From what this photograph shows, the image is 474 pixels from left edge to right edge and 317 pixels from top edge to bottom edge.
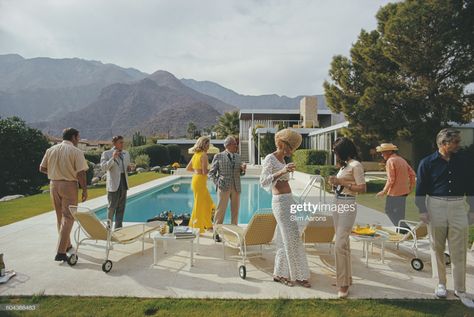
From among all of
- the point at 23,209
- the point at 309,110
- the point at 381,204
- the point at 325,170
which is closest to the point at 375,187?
the point at 325,170

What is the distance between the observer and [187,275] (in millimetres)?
4117

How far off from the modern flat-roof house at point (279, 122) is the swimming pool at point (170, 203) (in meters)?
12.3

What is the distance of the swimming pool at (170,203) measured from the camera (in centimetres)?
984

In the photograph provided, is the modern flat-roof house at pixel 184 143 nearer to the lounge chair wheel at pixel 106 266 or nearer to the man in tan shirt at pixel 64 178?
the man in tan shirt at pixel 64 178

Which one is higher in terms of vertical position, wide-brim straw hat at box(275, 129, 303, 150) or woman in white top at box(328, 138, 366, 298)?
wide-brim straw hat at box(275, 129, 303, 150)

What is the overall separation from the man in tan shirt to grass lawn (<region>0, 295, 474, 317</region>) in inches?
46.4

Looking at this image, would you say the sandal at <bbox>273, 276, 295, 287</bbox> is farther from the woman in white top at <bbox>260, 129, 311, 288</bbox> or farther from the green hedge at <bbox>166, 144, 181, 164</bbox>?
the green hedge at <bbox>166, 144, 181, 164</bbox>

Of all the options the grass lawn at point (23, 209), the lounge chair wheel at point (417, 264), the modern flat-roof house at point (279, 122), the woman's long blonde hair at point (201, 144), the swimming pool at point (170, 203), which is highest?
the modern flat-roof house at point (279, 122)

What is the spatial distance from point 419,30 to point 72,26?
43.7 feet

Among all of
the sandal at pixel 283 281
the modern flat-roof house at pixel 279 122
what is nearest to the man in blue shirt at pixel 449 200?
the sandal at pixel 283 281

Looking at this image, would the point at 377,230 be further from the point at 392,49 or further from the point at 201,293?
the point at 392,49

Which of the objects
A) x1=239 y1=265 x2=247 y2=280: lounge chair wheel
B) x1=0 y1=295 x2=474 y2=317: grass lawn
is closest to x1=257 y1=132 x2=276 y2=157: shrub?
x1=239 y1=265 x2=247 y2=280: lounge chair wheel

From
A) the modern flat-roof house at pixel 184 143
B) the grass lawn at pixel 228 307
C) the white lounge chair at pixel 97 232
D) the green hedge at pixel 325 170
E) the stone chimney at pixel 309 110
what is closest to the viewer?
the grass lawn at pixel 228 307

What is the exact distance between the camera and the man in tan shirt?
4.50 meters
